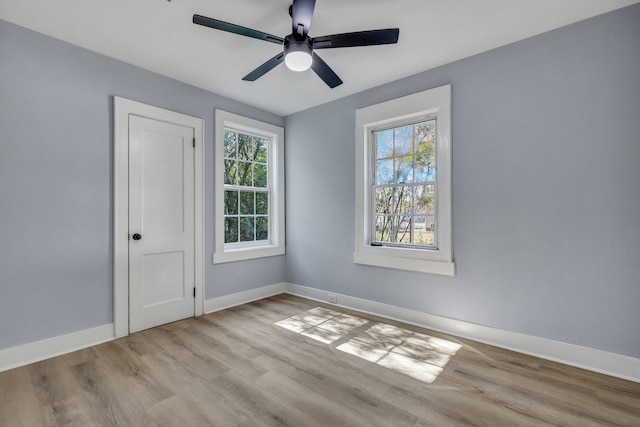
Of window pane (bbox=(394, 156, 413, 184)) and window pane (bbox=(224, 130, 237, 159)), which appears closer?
window pane (bbox=(394, 156, 413, 184))

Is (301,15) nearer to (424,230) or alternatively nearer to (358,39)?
(358,39)

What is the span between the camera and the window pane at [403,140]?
342 centimetres

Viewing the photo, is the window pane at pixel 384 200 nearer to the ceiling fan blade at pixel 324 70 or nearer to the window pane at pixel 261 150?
the ceiling fan blade at pixel 324 70

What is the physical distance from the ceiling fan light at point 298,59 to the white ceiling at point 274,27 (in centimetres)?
41

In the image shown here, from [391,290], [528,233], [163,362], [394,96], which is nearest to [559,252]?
[528,233]

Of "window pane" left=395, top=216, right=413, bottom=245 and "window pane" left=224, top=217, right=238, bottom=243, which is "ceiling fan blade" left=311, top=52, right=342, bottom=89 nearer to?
"window pane" left=395, top=216, right=413, bottom=245

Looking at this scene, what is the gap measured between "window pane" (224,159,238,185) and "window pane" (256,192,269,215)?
45 cm

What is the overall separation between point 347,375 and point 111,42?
136 inches

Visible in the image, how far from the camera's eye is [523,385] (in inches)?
82.8

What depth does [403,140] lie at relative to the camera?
11.4 feet

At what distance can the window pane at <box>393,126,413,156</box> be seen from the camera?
3422mm

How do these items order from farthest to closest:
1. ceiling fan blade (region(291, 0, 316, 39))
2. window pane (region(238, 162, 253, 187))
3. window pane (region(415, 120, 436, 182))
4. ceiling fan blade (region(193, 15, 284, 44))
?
window pane (region(238, 162, 253, 187)) < window pane (region(415, 120, 436, 182)) < ceiling fan blade (region(193, 15, 284, 44)) < ceiling fan blade (region(291, 0, 316, 39))

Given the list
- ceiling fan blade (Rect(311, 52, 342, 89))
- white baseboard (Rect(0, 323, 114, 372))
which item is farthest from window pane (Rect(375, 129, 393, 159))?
white baseboard (Rect(0, 323, 114, 372))

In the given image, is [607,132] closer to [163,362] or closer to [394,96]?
[394,96]
